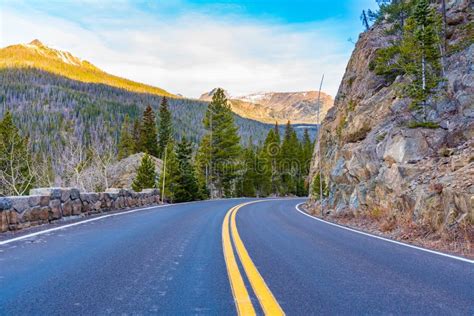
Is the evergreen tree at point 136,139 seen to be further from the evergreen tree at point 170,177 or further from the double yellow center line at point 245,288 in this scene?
the double yellow center line at point 245,288

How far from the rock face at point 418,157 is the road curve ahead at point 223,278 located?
8.89 ft

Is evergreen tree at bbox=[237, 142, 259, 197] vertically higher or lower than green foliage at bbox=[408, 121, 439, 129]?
lower

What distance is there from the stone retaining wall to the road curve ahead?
130 centimetres

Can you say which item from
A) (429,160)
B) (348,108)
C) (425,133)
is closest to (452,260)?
(429,160)

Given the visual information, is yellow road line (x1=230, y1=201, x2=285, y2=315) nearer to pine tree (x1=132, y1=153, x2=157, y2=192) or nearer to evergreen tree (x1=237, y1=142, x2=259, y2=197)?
pine tree (x1=132, y1=153, x2=157, y2=192)

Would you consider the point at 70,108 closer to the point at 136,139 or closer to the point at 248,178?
the point at 136,139

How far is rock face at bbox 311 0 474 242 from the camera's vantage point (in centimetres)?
854

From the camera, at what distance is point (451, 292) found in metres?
3.69

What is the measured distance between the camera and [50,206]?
9.36 meters

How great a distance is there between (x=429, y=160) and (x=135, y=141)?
2422 inches

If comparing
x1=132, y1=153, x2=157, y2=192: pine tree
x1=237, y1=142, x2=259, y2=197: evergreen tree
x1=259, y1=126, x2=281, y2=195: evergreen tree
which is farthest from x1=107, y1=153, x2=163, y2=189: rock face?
x1=259, y1=126, x2=281, y2=195: evergreen tree

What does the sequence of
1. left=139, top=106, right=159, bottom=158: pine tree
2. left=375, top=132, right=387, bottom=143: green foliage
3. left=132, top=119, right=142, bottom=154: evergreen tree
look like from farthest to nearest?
left=132, top=119, right=142, bottom=154: evergreen tree
left=139, top=106, right=159, bottom=158: pine tree
left=375, top=132, right=387, bottom=143: green foliage

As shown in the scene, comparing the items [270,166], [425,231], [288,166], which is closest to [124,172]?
[270,166]

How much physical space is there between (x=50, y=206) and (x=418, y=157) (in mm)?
11552
